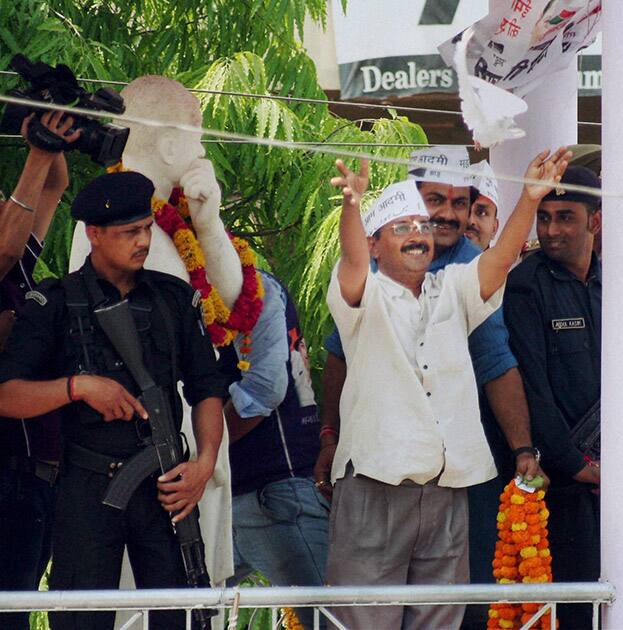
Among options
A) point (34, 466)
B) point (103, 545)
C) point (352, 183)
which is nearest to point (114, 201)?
point (352, 183)

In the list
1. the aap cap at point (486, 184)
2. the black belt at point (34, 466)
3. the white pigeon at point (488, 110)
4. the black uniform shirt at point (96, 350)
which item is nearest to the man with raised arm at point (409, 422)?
the white pigeon at point (488, 110)

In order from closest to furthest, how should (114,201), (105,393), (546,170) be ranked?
1. (105,393)
2. (114,201)
3. (546,170)

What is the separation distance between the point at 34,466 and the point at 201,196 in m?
1.10

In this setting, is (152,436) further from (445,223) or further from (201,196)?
(445,223)

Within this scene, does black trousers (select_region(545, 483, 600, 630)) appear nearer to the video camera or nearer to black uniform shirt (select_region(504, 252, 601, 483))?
black uniform shirt (select_region(504, 252, 601, 483))

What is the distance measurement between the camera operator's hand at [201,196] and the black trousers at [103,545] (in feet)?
3.47

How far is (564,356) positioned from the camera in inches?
223

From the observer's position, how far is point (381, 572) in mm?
5230

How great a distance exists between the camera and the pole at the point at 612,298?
485 cm

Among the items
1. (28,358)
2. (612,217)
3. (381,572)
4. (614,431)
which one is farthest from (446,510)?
(28,358)

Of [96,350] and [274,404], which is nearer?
[96,350]

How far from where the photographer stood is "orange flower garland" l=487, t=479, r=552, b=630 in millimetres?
5156

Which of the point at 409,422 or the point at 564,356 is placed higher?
the point at 564,356

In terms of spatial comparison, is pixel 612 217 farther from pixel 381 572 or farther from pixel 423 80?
pixel 423 80
